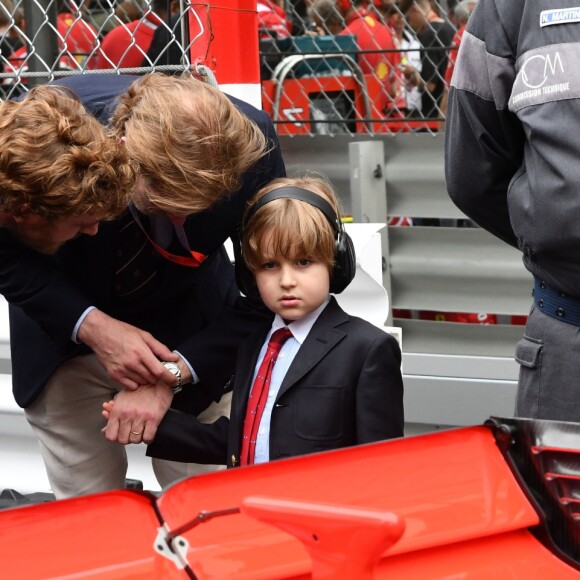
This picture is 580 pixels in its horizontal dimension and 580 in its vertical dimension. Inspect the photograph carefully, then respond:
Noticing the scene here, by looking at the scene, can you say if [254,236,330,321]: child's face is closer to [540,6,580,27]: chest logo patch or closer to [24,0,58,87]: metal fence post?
[540,6,580,27]: chest logo patch

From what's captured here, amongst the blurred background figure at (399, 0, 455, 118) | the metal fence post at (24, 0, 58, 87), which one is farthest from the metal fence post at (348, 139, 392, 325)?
the metal fence post at (24, 0, 58, 87)

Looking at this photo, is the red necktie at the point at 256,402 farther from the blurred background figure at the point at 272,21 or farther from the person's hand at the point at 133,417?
the blurred background figure at the point at 272,21

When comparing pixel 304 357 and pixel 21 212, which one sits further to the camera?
pixel 304 357

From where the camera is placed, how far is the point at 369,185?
4043 millimetres

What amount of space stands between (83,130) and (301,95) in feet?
10.7

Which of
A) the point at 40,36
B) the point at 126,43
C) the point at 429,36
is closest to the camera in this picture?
the point at 40,36

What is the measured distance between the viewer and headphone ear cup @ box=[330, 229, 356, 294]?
2.14 metres

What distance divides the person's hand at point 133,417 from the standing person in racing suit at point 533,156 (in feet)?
2.51

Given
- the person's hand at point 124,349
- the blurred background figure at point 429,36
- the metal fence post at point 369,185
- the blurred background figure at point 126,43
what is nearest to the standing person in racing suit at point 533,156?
→ the person's hand at point 124,349

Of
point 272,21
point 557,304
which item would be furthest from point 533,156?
point 272,21

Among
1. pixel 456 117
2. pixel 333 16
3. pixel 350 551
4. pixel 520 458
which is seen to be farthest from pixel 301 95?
pixel 350 551

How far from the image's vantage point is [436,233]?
4062 mm

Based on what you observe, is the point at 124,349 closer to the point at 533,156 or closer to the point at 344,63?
the point at 533,156

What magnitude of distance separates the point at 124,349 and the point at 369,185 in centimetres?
204
